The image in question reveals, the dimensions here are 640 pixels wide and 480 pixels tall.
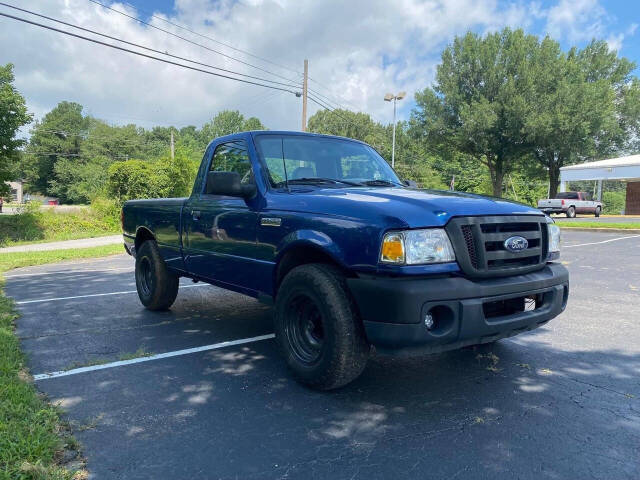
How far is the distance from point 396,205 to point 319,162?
148 centimetres

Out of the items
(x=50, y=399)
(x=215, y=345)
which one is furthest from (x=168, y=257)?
(x=50, y=399)

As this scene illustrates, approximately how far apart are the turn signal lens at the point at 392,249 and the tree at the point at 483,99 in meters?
28.2

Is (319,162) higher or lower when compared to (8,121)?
lower

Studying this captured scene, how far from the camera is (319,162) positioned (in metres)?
4.30

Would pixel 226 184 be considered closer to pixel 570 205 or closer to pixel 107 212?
pixel 107 212

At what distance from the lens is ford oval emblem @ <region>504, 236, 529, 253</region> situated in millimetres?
3107

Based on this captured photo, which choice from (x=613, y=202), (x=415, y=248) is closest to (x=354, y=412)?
(x=415, y=248)

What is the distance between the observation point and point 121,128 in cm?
7750

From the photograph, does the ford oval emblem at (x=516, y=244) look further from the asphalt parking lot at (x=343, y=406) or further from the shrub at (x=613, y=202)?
the shrub at (x=613, y=202)

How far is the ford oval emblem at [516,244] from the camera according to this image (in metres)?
3.11

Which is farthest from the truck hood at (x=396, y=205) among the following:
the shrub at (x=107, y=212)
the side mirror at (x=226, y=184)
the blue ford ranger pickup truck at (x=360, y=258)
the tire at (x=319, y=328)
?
the shrub at (x=107, y=212)

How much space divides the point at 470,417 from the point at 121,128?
8427 centimetres

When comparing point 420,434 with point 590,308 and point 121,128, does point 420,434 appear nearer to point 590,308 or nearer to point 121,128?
point 590,308

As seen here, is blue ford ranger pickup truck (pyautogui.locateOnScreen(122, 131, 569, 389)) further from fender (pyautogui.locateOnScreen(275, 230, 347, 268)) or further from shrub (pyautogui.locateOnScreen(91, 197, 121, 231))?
shrub (pyautogui.locateOnScreen(91, 197, 121, 231))
